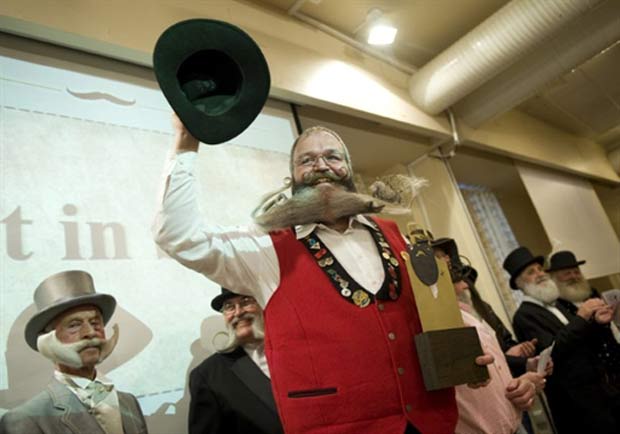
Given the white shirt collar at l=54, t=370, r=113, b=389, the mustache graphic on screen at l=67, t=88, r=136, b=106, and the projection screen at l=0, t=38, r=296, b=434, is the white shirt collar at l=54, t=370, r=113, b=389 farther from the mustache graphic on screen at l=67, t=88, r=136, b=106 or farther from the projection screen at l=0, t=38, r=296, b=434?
the mustache graphic on screen at l=67, t=88, r=136, b=106

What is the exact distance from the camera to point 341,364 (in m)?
0.91

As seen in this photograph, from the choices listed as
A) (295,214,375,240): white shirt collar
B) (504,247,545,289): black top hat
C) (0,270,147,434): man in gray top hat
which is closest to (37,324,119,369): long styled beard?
(0,270,147,434): man in gray top hat

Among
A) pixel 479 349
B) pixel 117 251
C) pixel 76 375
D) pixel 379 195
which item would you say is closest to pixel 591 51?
pixel 379 195

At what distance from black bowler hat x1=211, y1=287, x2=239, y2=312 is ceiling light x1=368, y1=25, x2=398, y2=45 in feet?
6.48

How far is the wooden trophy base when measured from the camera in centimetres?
89

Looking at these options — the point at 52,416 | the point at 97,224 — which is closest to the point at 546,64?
the point at 97,224

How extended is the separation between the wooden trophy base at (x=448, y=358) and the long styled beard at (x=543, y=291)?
169 centimetres

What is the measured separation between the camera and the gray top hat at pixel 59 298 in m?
1.09

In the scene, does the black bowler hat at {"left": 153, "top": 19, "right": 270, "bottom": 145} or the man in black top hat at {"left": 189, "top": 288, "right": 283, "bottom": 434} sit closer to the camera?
the black bowler hat at {"left": 153, "top": 19, "right": 270, "bottom": 145}

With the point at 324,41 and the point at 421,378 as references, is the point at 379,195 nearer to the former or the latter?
the point at 421,378

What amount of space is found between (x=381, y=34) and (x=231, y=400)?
7.65 feet

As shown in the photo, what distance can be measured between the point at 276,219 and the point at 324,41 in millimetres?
1983

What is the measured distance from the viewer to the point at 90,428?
3.28ft

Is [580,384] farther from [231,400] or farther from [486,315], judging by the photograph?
[231,400]
